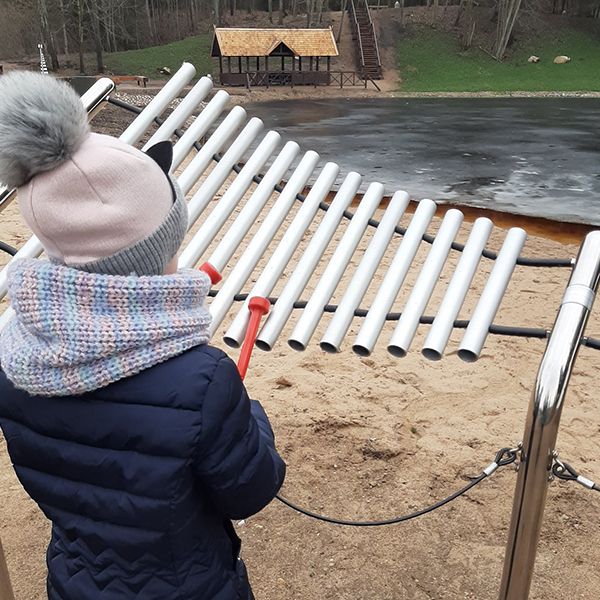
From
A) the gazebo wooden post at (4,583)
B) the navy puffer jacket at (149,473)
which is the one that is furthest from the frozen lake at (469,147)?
the navy puffer jacket at (149,473)

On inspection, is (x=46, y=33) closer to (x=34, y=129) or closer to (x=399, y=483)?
(x=399, y=483)

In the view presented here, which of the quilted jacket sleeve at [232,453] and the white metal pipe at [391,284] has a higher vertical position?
the quilted jacket sleeve at [232,453]

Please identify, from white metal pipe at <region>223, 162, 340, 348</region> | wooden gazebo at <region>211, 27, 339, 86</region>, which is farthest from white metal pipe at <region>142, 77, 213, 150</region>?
wooden gazebo at <region>211, 27, 339, 86</region>

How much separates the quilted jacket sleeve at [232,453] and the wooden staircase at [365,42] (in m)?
28.1

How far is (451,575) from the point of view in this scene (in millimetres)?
2408

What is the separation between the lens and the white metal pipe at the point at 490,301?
1.73m

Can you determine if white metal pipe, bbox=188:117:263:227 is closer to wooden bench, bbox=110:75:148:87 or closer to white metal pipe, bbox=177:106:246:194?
white metal pipe, bbox=177:106:246:194

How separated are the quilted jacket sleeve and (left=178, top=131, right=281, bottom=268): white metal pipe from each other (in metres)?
1.10

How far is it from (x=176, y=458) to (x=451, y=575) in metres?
1.68

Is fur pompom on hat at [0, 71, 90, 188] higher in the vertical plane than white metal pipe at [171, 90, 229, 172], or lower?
higher

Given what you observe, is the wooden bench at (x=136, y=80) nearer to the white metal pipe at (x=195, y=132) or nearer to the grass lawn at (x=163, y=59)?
the grass lawn at (x=163, y=59)

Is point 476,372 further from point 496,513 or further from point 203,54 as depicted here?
point 203,54

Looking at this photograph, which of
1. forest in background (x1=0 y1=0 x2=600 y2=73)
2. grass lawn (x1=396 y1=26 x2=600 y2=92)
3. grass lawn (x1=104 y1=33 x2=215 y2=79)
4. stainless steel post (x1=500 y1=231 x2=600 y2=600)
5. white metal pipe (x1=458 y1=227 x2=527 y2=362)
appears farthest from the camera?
forest in background (x1=0 y1=0 x2=600 y2=73)

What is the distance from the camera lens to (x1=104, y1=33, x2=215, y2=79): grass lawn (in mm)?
29156
